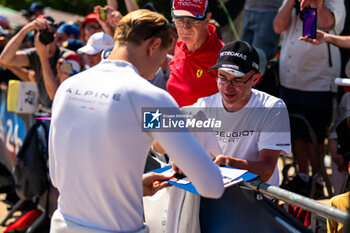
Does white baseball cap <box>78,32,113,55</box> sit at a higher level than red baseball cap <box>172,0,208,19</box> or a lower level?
lower

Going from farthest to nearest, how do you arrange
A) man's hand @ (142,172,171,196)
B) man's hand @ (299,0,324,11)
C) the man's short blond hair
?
man's hand @ (299,0,324,11)
man's hand @ (142,172,171,196)
the man's short blond hair

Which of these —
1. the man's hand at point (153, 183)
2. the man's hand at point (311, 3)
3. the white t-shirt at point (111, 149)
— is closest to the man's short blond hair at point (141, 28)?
the white t-shirt at point (111, 149)

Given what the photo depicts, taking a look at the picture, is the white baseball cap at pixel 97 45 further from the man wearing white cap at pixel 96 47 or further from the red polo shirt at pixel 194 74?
the red polo shirt at pixel 194 74

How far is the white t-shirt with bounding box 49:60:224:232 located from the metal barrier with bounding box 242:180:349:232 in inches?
15.2

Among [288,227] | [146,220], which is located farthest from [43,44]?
[288,227]

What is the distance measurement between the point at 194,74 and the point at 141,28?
1.80 meters

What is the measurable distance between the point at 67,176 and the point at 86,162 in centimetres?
14

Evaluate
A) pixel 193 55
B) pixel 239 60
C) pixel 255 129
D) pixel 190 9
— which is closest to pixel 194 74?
pixel 193 55

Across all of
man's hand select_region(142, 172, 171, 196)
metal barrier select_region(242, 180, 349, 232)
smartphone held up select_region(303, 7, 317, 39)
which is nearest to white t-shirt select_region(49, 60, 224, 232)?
man's hand select_region(142, 172, 171, 196)

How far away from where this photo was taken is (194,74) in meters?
3.91

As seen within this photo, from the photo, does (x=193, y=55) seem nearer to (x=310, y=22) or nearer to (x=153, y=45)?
(x=310, y=22)

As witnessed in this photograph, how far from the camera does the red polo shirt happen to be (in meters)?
3.84

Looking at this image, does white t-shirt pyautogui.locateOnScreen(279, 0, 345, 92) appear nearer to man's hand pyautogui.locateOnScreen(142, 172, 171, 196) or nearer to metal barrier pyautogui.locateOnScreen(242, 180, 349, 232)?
metal barrier pyautogui.locateOnScreen(242, 180, 349, 232)

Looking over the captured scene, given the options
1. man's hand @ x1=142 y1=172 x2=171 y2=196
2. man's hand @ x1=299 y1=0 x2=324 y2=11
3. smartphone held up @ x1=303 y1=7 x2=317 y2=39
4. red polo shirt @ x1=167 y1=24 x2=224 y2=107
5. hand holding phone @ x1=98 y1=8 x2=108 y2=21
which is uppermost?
man's hand @ x1=299 y1=0 x2=324 y2=11
